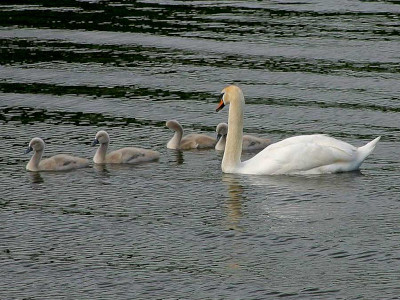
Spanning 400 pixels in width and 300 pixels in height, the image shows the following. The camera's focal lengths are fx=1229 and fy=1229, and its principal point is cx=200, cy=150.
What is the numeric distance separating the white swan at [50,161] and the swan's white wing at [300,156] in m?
2.20

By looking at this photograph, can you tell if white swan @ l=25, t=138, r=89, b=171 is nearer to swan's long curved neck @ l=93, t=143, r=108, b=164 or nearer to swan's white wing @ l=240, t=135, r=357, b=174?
swan's long curved neck @ l=93, t=143, r=108, b=164

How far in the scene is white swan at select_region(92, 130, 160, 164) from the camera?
16.7 m

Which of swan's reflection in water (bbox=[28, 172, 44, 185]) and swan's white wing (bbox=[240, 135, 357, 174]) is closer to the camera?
swan's reflection in water (bbox=[28, 172, 44, 185])

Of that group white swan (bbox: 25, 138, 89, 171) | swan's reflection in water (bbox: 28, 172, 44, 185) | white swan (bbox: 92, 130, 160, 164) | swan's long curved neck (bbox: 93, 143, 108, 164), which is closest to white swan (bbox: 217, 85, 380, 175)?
white swan (bbox: 92, 130, 160, 164)

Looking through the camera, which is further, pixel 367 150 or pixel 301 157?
pixel 367 150

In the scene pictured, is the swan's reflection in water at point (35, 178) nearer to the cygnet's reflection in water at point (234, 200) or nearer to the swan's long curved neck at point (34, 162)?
the swan's long curved neck at point (34, 162)

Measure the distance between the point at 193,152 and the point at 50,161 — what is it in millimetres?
2305

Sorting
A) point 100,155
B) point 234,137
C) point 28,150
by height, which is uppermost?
point 234,137

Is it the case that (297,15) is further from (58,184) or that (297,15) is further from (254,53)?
(58,184)

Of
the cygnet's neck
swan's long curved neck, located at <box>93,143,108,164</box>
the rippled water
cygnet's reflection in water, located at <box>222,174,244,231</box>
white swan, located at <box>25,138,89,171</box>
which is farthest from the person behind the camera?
the cygnet's neck

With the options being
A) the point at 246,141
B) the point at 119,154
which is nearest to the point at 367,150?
the point at 246,141

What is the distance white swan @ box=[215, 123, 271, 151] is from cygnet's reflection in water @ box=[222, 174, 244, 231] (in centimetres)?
162

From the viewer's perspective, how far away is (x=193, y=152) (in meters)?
17.7

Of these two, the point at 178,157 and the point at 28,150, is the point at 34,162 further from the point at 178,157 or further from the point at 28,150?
the point at 178,157
